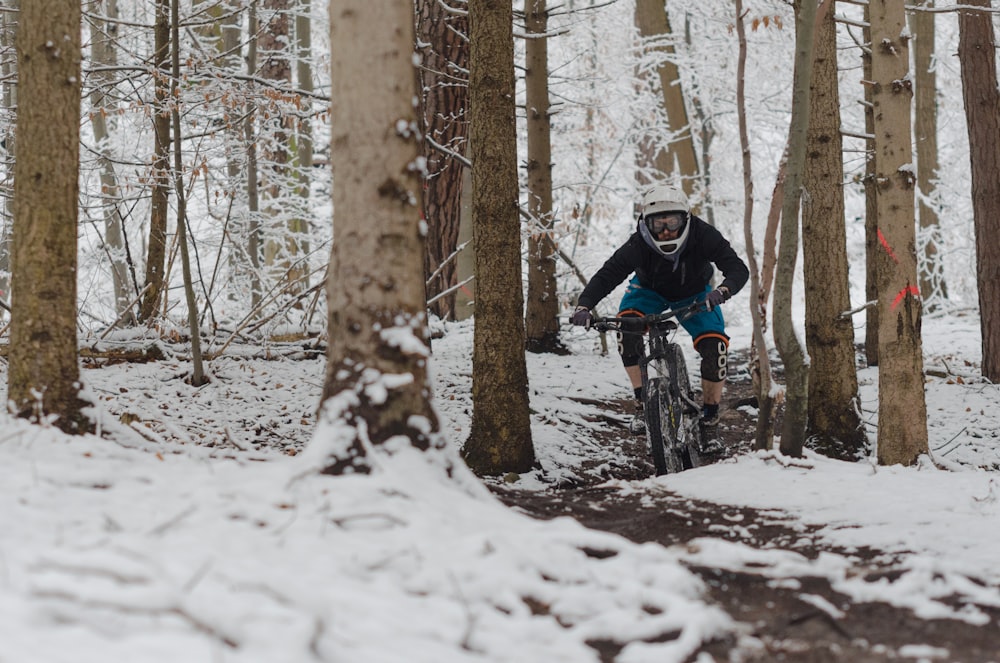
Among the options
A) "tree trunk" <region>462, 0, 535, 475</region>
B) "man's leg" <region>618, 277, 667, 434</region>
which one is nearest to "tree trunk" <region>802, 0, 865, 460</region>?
"man's leg" <region>618, 277, 667, 434</region>

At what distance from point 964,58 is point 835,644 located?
28.4 ft

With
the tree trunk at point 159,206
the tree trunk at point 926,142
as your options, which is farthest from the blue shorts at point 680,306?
the tree trunk at point 926,142

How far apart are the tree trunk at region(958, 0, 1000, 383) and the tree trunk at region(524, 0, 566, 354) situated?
433 cm

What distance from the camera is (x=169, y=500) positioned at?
282 cm

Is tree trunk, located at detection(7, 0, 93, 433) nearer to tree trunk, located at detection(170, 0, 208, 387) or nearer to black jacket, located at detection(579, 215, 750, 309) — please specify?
tree trunk, located at detection(170, 0, 208, 387)

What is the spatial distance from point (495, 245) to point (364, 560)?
3.13 metres

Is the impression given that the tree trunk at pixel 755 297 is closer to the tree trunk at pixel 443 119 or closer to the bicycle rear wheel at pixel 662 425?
the bicycle rear wheel at pixel 662 425

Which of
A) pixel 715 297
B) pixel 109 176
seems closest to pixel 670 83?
pixel 109 176

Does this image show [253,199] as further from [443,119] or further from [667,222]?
[667,222]

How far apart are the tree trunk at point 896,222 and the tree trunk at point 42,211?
4.42 metres

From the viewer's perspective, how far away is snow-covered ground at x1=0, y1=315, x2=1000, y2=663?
6.50ft

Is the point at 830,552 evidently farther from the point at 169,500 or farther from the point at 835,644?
the point at 169,500

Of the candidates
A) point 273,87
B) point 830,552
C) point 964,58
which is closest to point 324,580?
point 830,552

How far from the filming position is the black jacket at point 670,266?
18.7ft
